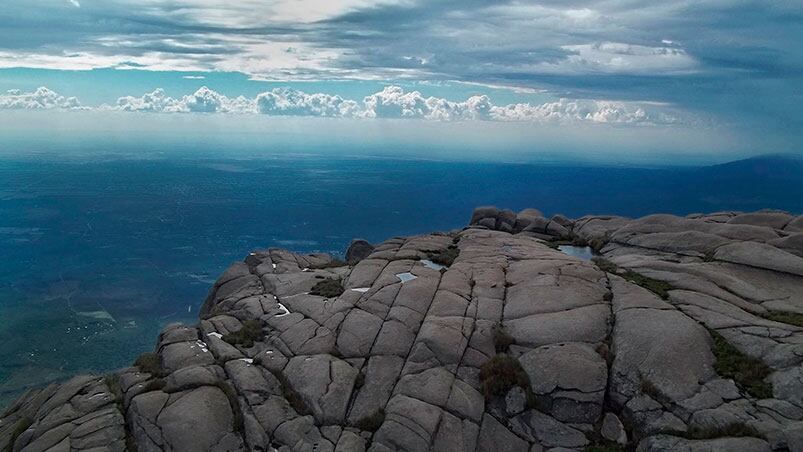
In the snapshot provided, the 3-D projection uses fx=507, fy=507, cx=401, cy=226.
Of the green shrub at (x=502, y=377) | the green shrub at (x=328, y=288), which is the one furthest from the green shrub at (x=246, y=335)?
the green shrub at (x=502, y=377)

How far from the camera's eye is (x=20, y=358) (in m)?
112

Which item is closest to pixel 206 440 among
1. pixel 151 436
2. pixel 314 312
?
pixel 151 436

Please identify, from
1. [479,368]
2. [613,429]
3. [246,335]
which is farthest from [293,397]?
[613,429]

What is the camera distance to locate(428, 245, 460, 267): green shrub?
39469mm

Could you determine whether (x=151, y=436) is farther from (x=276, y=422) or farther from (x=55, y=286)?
(x=55, y=286)

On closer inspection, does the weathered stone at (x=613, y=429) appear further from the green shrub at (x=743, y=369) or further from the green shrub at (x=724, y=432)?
the green shrub at (x=743, y=369)

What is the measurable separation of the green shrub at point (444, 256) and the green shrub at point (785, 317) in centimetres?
1999

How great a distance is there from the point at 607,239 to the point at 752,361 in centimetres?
2428

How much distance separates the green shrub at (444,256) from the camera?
129 feet

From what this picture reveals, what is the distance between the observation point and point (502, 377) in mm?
23797

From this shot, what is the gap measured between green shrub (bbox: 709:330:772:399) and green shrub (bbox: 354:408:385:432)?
15168 mm

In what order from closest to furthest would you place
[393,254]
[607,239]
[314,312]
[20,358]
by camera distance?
[314,312] < [393,254] < [607,239] < [20,358]

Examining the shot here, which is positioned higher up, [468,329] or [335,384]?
[468,329]

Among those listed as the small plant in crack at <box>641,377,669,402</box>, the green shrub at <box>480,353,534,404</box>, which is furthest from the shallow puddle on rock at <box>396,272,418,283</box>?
the small plant in crack at <box>641,377,669,402</box>
